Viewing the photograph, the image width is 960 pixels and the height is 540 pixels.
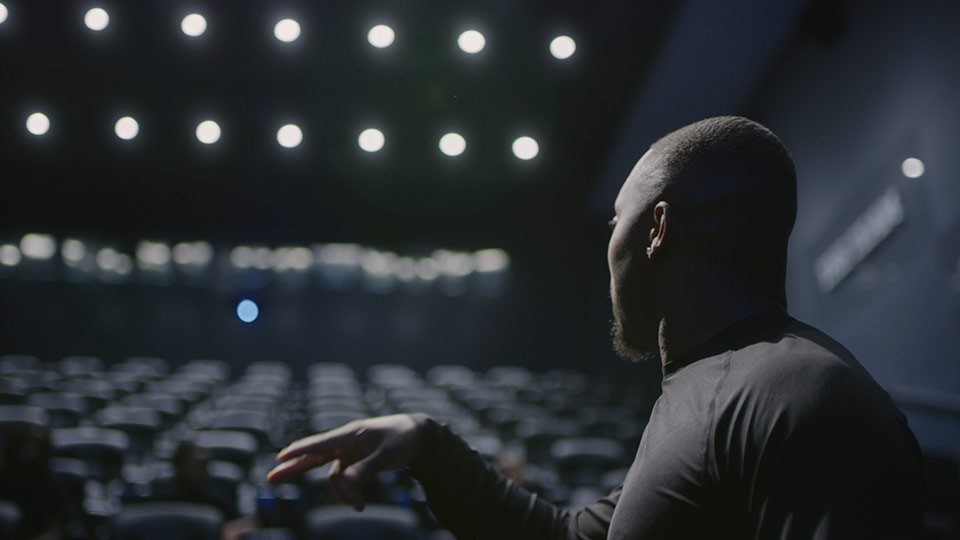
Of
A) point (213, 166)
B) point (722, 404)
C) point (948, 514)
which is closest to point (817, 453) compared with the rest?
point (722, 404)

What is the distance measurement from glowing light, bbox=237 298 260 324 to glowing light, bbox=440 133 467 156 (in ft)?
31.1

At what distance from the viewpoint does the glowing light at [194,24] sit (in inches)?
196

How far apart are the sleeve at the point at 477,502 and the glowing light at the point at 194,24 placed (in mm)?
4421

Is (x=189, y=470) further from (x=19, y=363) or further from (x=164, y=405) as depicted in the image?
(x=19, y=363)

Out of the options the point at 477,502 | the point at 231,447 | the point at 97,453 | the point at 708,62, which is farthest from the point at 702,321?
the point at 708,62

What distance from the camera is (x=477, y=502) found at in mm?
1352

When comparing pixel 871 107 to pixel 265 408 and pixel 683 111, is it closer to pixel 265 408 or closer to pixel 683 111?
pixel 683 111

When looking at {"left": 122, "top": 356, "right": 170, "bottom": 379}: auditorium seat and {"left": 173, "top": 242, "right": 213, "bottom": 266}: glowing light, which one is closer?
{"left": 122, "top": 356, "right": 170, "bottom": 379}: auditorium seat

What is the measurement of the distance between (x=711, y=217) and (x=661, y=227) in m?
0.07

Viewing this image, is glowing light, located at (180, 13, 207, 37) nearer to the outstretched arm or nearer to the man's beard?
the outstretched arm

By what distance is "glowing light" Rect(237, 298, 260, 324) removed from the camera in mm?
13664

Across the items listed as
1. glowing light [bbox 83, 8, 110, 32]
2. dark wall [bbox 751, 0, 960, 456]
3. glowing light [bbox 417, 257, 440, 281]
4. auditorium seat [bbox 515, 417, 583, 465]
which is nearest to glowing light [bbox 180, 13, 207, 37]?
glowing light [bbox 83, 8, 110, 32]

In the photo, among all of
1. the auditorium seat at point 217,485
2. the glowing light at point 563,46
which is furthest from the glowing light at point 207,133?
the glowing light at point 563,46

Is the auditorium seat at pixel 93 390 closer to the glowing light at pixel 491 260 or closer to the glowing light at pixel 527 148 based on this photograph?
the glowing light at pixel 527 148
